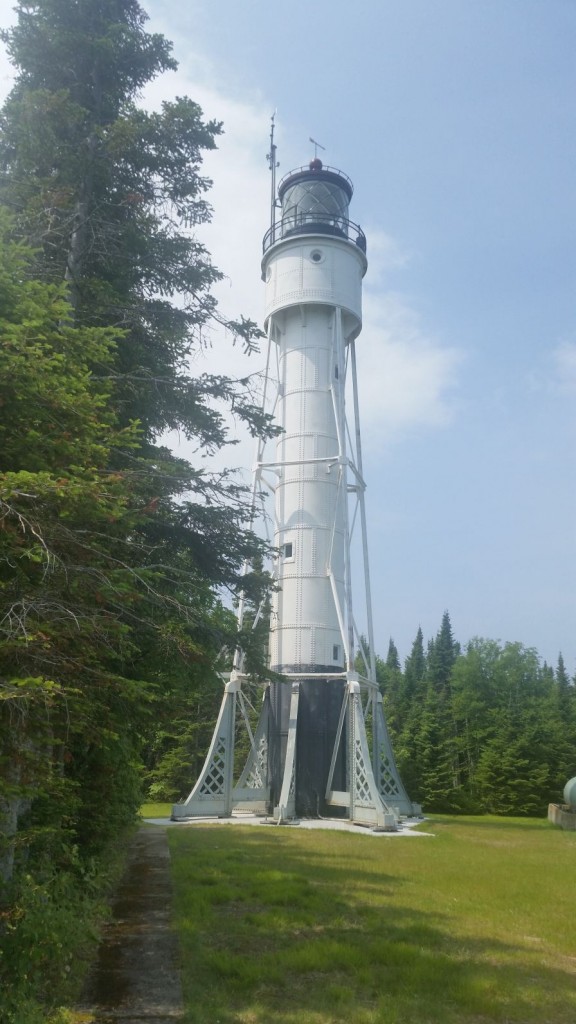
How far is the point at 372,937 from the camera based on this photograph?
26.4 feet

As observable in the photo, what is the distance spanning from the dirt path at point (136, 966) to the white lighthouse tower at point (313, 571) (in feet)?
38.6

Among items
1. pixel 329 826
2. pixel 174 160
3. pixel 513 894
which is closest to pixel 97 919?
pixel 513 894

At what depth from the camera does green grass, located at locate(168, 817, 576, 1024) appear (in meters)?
6.03

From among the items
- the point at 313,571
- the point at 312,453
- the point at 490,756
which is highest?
the point at 312,453

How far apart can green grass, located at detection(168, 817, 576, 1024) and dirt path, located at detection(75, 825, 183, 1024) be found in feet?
0.58

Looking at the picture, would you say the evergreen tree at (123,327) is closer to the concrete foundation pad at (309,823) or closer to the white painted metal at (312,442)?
the concrete foundation pad at (309,823)

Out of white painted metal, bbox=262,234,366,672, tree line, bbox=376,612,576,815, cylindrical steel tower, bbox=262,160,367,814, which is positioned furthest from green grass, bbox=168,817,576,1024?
tree line, bbox=376,612,576,815

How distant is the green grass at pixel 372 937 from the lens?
6.03m

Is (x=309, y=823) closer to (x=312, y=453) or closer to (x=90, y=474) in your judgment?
(x=312, y=453)

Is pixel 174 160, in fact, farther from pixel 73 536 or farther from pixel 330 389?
pixel 330 389

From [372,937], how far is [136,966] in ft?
8.67

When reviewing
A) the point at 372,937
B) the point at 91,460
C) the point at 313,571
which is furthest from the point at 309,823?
the point at 91,460

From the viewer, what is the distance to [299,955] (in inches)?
283

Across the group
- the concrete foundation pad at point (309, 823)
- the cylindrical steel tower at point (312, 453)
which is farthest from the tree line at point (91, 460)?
the cylindrical steel tower at point (312, 453)
